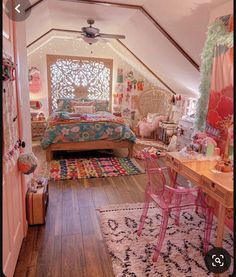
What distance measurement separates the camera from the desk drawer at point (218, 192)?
4.54 feet

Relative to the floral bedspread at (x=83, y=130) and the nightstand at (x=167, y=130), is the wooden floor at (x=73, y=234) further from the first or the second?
the nightstand at (x=167, y=130)

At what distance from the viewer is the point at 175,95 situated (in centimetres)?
522

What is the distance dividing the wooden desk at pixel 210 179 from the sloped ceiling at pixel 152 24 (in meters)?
1.65

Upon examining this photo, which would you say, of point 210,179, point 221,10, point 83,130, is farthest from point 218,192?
point 83,130

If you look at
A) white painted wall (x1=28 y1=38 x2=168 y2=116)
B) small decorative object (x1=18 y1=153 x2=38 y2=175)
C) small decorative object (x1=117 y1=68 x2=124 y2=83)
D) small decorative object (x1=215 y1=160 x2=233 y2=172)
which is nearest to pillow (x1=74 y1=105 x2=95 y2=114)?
white painted wall (x1=28 y1=38 x2=168 y2=116)

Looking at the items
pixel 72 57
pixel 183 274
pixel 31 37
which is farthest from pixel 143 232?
pixel 72 57

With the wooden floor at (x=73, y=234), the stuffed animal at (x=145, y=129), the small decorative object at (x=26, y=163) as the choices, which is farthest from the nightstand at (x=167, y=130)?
the small decorative object at (x=26, y=163)

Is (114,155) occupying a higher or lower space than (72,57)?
lower

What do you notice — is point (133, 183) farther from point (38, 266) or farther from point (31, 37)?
point (31, 37)

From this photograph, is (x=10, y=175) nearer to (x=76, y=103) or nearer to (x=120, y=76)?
(x=76, y=103)

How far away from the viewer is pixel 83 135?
3898mm

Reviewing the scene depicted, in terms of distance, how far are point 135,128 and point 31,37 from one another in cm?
335

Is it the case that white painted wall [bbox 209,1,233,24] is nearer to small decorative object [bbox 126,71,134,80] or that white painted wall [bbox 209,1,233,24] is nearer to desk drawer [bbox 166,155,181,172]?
desk drawer [bbox 166,155,181,172]

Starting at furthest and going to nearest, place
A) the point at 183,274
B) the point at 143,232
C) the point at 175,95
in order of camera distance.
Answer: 1. the point at 175,95
2. the point at 143,232
3. the point at 183,274
